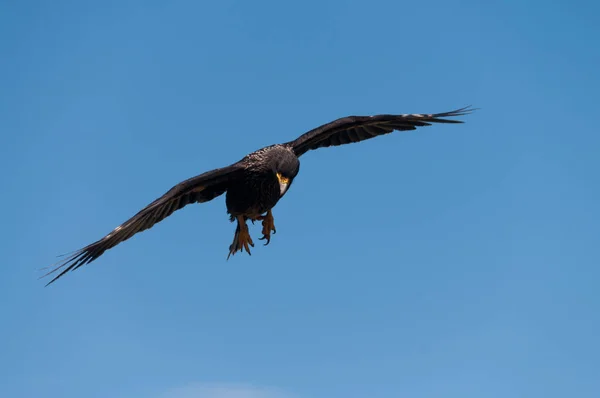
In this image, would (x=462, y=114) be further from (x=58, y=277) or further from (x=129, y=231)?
(x=58, y=277)

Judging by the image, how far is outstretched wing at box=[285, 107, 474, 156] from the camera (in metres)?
16.2

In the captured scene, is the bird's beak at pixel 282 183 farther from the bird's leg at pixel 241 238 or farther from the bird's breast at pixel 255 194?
the bird's leg at pixel 241 238

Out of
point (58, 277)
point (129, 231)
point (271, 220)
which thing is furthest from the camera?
point (271, 220)

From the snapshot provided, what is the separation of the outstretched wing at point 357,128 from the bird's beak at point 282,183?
1485mm

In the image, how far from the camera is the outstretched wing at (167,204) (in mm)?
13617

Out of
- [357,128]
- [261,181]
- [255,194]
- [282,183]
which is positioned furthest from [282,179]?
[357,128]

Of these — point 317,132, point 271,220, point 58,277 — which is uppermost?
point 317,132

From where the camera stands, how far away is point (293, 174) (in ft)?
48.0

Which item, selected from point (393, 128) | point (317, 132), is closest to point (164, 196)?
point (317, 132)

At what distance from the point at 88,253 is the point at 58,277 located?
785 millimetres

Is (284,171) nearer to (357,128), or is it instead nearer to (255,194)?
(255,194)

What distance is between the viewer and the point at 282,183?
47.5 feet

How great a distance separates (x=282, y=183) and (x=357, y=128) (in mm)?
2983

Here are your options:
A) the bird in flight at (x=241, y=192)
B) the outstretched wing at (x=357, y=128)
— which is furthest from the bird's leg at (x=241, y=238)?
the outstretched wing at (x=357, y=128)
